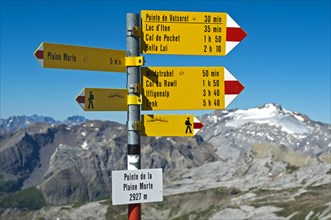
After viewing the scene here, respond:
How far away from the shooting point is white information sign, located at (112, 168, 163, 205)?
38.2 ft

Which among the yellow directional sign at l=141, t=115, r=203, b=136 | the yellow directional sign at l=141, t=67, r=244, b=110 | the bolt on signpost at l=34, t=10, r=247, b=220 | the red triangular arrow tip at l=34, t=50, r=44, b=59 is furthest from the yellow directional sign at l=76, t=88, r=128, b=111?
the red triangular arrow tip at l=34, t=50, r=44, b=59

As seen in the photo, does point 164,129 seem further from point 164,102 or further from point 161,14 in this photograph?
point 161,14

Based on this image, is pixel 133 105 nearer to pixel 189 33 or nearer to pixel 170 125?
pixel 170 125

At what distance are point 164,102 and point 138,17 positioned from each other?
210cm

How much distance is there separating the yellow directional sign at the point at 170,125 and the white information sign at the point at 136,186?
97 cm

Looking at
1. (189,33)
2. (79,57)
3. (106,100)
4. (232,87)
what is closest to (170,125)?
(106,100)

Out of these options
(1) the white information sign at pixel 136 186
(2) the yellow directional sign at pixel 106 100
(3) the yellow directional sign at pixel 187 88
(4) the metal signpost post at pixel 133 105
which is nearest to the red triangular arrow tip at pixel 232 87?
(3) the yellow directional sign at pixel 187 88

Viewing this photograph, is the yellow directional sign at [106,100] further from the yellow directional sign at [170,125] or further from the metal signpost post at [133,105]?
the yellow directional sign at [170,125]

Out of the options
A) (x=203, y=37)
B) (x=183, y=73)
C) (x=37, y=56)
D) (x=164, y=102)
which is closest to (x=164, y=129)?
(x=164, y=102)

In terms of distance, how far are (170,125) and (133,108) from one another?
1.03m

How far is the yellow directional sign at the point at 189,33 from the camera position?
476 inches

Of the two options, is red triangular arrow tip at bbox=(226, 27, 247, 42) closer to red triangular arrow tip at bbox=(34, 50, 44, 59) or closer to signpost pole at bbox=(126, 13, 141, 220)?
signpost pole at bbox=(126, 13, 141, 220)

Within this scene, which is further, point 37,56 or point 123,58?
point 123,58

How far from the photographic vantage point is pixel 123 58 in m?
12.2
